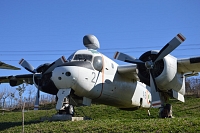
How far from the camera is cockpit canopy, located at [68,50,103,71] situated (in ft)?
47.3

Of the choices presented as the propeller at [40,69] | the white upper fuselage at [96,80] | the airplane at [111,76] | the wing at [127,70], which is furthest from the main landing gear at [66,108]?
the wing at [127,70]

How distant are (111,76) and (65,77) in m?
3.23

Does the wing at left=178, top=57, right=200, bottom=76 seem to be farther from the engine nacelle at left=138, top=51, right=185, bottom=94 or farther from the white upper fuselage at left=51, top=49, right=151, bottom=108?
the white upper fuselage at left=51, top=49, right=151, bottom=108

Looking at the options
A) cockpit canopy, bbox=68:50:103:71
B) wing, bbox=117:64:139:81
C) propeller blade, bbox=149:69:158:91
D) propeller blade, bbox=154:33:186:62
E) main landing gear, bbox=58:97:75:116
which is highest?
propeller blade, bbox=154:33:186:62

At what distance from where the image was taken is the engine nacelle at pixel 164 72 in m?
14.3

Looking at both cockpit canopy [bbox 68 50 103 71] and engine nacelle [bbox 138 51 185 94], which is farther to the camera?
cockpit canopy [bbox 68 50 103 71]

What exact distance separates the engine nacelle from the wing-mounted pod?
117 inches

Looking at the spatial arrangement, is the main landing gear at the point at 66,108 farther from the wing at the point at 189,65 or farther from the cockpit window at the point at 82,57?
the wing at the point at 189,65

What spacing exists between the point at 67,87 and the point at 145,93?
7.10m

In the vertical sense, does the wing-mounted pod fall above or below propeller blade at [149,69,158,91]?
above

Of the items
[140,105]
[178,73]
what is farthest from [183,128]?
[140,105]

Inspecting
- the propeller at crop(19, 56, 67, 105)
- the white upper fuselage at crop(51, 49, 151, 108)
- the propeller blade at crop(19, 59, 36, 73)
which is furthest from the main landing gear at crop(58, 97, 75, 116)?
the propeller blade at crop(19, 59, 36, 73)

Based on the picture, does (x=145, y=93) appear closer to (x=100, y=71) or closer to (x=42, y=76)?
(x=100, y=71)

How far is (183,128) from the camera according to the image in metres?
9.17
